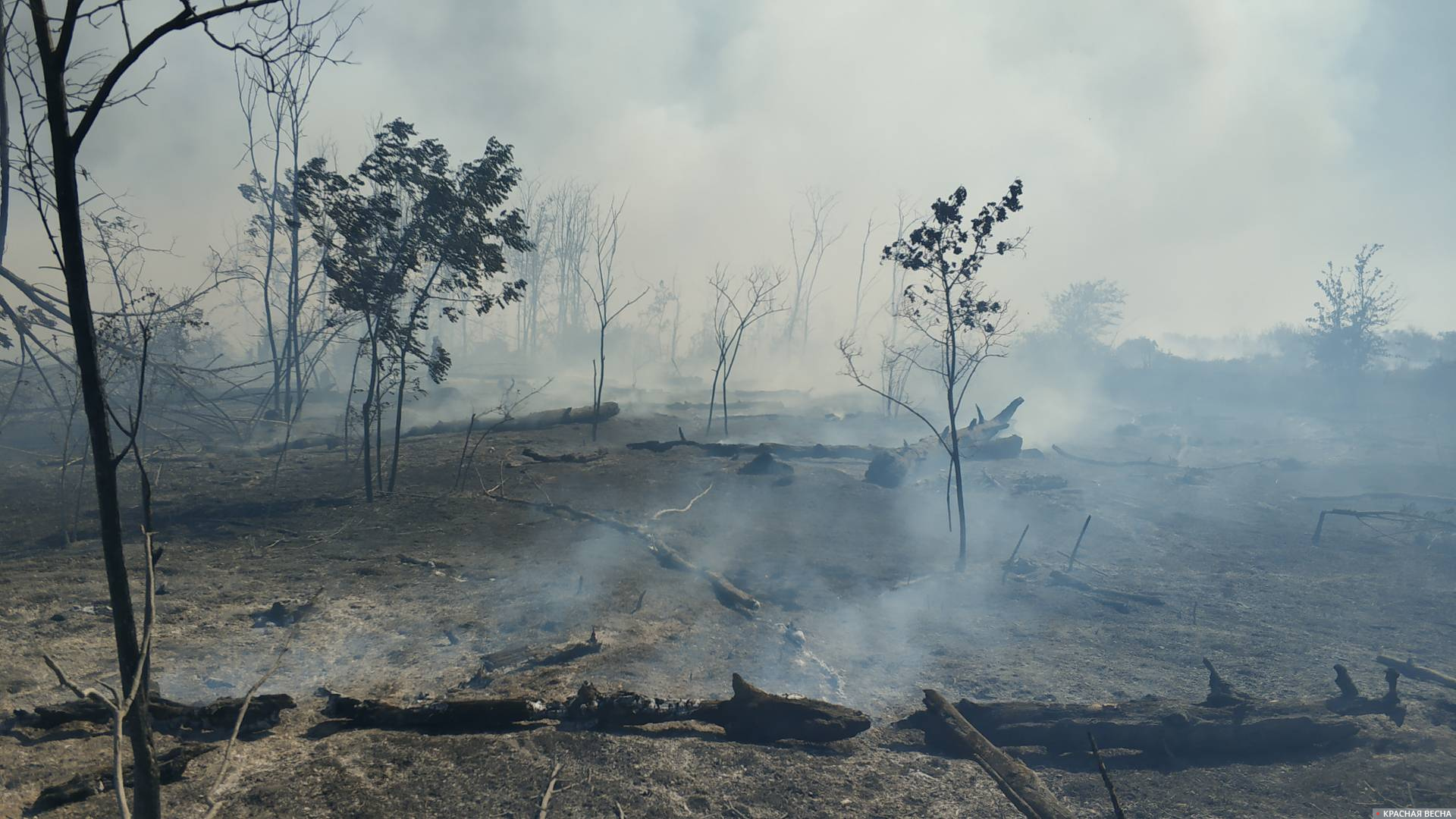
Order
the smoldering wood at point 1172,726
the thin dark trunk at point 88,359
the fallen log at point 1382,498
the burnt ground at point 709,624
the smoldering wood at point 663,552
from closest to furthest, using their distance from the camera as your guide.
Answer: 1. the thin dark trunk at point 88,359
2. the burnt ground at point 709,624
3. the smoldering wood at point 1172,726
4. the smoldering wood at point 663,552
5. the fallen log at point 1382,498

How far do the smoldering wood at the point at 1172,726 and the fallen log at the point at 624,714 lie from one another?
5.11 ft

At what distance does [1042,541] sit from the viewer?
16.1m

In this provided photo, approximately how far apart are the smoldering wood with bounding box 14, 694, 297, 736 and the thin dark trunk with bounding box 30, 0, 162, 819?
331 centimetres

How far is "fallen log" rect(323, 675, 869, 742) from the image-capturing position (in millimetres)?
6043

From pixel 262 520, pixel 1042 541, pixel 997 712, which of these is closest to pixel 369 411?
pixel 262 520

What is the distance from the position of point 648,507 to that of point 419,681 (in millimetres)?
8556

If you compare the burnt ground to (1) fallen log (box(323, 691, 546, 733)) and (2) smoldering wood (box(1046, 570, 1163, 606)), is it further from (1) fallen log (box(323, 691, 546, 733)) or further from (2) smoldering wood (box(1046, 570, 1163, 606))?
(2) smoldering wood (box(1046, 570, 1163, 606))

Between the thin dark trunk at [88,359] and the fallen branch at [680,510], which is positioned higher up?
the thin dark trunk at [88,359]

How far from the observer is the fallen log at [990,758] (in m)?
5.86

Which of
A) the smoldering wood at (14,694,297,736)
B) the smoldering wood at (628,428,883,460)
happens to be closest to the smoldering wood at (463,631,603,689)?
the smoldering wood at (14,694,297,736)

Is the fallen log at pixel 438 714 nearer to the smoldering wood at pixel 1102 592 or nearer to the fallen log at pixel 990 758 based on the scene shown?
the fallen log at pixel 990 758

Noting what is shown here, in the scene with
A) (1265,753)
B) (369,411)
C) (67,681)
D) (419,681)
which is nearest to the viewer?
(67,681)

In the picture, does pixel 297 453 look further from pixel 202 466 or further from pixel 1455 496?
pixel 1455 496

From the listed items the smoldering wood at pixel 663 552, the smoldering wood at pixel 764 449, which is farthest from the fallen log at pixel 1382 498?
the smoldering wood at pixel 663 552
